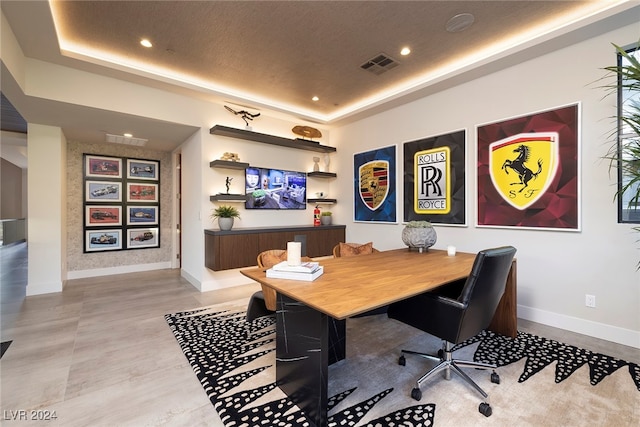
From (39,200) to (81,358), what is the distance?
3.01 meters

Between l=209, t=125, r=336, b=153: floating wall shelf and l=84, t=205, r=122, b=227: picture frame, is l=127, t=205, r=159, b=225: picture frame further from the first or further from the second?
l=209, t=125, r=336, b=153: floating wall shelf

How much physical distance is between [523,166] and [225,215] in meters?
3.92

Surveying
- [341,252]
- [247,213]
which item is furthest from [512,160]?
[247,213]

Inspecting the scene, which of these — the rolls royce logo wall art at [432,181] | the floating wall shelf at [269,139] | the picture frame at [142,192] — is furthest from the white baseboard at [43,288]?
the rolls royce logo wall art at [432,181]

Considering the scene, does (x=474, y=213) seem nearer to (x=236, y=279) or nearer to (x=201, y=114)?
(x=236, y=279)

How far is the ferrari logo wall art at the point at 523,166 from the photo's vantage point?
2912 mm

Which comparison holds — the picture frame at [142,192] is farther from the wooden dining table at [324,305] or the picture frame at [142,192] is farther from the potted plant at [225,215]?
the wooden dining table at [324,305]

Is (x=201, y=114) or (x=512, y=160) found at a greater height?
(x=201, y=114)

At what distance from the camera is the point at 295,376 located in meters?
1.74

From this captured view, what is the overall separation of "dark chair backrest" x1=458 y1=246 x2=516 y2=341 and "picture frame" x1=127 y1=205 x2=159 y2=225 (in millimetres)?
5997

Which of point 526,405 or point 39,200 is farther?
point 39,200

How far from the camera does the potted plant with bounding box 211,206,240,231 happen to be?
4.06 m

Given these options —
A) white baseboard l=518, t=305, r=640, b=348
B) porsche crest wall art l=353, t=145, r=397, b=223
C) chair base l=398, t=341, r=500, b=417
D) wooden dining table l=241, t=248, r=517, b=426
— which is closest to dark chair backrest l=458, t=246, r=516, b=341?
wooden dining table l=241, t=248, r=517, b=426

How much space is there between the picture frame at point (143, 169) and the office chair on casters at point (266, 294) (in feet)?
14.2
